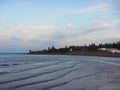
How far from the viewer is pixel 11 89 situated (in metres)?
16.2

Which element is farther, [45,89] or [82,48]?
[82,48]

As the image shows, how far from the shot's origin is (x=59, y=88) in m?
16.9

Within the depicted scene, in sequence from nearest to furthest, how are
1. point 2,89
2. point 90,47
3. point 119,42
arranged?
1. point 2,89
2. point 119,42
3. point 90,47

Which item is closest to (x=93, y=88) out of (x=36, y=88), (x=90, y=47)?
(x=36, y=88)

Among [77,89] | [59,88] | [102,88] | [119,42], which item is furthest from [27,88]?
[119,42]

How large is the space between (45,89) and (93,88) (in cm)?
281

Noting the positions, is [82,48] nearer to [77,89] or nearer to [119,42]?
[119,42]

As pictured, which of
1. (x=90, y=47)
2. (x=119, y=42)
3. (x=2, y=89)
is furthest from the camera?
(x=90, y=47)

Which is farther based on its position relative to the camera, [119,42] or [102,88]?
[119,42]

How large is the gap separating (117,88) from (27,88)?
5.25 m

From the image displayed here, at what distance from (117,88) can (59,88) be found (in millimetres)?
3394

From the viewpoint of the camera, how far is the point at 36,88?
16.6m

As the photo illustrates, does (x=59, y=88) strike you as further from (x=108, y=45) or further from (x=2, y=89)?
(x=108, y=45)

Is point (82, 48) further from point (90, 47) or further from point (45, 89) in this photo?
point (45, 89)
